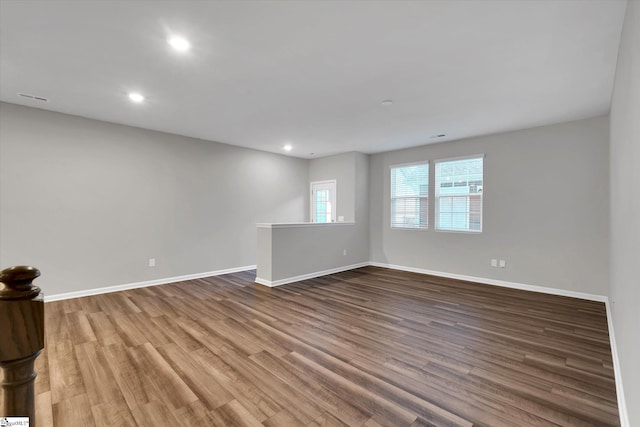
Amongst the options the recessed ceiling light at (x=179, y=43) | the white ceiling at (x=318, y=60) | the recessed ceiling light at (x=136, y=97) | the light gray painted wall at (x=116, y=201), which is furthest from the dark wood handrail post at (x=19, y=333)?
the light gray painted wall at (x=116, y=201)

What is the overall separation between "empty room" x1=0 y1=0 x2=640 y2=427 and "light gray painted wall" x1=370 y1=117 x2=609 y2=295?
0.03 metres

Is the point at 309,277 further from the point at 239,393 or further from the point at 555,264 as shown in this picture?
the point at 555,264

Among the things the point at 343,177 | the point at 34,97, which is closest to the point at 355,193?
the point at 343,177

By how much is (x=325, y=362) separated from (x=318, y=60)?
2663mm

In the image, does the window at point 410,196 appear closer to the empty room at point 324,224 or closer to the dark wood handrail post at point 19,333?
the empty room at point 324,224

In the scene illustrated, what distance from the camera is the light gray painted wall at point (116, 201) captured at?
3799 mm

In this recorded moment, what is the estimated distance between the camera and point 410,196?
608 cm

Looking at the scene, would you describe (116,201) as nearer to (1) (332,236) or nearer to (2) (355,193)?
(1) (332,236)

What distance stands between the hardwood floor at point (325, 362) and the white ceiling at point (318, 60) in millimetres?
2627

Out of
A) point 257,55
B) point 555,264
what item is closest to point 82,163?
point 257,55

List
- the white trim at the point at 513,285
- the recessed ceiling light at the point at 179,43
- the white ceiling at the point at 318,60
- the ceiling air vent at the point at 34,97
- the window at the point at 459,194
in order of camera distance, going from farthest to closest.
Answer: the window at the point at 459,194 < the white trim at the point at 513,285 < the ceiling air vent at the point at 34,97 < the recessed ceiling light at the point at 179,43 < the white ceiling at the point at 318,60

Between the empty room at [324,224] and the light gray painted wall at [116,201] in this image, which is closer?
the empty room at [324,224]

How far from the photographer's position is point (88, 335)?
9.56 feet

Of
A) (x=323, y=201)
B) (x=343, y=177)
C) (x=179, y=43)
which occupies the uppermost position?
(x=179, y=43)
